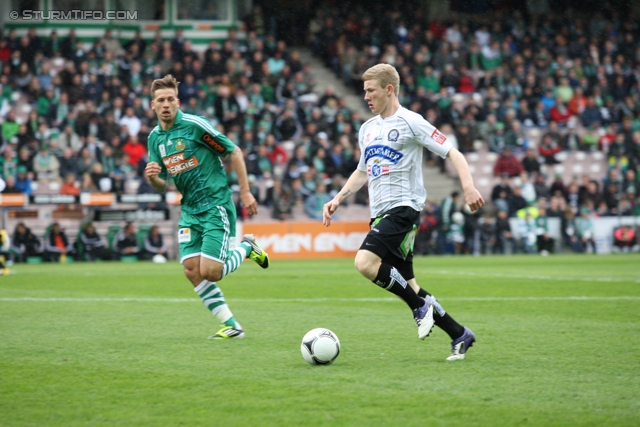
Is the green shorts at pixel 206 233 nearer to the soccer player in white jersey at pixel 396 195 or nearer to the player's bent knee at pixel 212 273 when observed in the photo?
the player's bent knee at pixel 212 273

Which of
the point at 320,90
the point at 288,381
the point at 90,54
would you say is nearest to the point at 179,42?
the point at 90,54

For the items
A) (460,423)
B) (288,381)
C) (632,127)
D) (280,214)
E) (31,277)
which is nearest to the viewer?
(460,423)

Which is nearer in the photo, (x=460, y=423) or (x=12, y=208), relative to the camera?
(x=460, y=423)

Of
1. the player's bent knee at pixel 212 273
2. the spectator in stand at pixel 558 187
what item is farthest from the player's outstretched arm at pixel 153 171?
the spectator in stand at pixel 558 187

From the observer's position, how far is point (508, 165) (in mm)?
24672

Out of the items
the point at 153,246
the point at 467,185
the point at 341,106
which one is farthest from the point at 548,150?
the point at 467,185

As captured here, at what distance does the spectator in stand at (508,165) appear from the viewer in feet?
80.8

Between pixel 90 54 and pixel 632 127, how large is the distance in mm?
16004

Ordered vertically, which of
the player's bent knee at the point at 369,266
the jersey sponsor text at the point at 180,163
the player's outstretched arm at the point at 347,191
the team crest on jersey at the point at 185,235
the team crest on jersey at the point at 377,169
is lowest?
the player's bent knee at the point at 369,266

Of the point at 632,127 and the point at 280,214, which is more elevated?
the point at 632,127

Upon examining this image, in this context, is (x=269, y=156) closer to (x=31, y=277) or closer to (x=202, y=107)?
(x=202, y=107)

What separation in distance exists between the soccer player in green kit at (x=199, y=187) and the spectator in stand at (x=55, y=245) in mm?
13636

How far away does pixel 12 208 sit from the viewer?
20.4 m

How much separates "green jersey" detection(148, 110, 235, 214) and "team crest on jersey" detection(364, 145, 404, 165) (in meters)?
1.59
